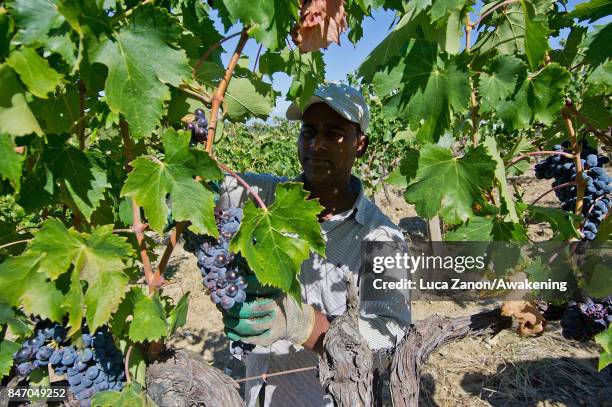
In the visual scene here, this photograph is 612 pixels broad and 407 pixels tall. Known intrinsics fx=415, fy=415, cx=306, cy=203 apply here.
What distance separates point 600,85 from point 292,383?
218cm

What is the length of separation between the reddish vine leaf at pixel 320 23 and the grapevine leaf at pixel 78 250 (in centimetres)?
75

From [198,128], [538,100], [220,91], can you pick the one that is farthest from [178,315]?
[538,100]

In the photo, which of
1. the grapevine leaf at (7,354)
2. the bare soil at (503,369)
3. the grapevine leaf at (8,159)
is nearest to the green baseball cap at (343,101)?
the grapevine leaf at (8,159)

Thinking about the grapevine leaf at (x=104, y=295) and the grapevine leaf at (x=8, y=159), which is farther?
Result: the grapevine leaf at (x=104, y=295)

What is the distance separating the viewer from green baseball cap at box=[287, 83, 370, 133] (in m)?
2.18

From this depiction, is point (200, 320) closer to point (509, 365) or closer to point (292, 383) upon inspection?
point (292, 383)

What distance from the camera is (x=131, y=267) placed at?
45.9 inches

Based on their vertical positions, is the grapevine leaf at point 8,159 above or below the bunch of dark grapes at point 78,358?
above

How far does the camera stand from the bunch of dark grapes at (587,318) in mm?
1798

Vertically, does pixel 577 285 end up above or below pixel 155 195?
below

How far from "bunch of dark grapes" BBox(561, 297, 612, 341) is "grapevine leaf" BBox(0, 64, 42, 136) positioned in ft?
6.94

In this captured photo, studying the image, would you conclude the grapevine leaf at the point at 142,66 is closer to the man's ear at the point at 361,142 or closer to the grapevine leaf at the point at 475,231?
the grapevine leaf at the point at 475,231

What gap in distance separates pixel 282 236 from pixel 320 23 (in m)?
0.59

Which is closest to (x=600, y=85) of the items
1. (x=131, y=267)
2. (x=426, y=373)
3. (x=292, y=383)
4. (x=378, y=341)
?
(x=378, y=341)
